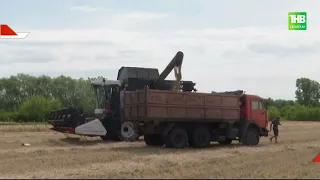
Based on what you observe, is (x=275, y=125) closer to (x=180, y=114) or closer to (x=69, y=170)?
(x=180, y=114)

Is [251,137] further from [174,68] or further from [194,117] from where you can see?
[174,68]

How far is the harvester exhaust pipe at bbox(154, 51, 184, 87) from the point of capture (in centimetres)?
2161

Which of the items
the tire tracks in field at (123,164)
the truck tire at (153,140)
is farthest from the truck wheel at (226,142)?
the tire tracks in field at (123,164)

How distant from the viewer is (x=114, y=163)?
13.4m

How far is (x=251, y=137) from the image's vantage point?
21.5 meters

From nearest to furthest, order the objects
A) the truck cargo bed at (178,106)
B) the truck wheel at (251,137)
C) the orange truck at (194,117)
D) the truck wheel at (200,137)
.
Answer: the truck cargo bed at (178,106) → the orange truck at (194,117) → the truck wheel at (200,137) → the truck wheel at (251,137)

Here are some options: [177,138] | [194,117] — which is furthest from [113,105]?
[194,117]

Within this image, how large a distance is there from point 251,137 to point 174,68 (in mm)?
4929

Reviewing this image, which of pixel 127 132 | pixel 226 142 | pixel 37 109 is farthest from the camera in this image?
pixel 37 109

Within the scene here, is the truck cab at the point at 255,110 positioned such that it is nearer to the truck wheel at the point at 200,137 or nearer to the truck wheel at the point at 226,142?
the truck wheel at the point at 226,142

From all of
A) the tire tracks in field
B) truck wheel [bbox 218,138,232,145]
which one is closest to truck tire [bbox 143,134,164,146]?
truck wheel [bbox 218,138,232,145]

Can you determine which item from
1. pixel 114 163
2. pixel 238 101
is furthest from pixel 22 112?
pixel 114 163

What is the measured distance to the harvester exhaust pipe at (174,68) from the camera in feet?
70.9

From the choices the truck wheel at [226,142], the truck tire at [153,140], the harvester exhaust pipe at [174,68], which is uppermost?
the harvester exhaust pipe at [174,68]
